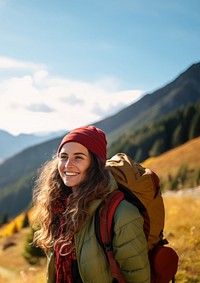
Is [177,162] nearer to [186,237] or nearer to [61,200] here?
[186,237]

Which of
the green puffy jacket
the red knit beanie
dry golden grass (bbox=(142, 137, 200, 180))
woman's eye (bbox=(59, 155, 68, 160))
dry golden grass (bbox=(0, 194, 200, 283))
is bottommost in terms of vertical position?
dry golden grass (bbox=(142, 137, 200, 180))

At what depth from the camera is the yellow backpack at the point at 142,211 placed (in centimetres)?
293

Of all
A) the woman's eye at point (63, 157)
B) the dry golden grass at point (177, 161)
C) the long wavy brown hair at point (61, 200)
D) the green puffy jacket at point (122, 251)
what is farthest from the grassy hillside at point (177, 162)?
the green puffy jacket at point (122, 251)

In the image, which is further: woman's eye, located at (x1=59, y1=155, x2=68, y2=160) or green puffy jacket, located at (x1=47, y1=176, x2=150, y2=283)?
woman's eye, located at (x1=59, y1=155, x2=68, y2=160)

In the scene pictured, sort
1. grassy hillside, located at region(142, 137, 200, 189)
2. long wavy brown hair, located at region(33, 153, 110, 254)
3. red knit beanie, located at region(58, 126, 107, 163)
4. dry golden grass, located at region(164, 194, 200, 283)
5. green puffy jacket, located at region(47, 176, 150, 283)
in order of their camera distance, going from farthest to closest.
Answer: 1. grassy hillside, located at region(142, 137, 200, 189)
2. dry golden grass, located at region(164, 194, 200, 283)
3. red knit beanie, located at region(58, 126, 107, 163)
4. long wavy brown hair, located at region(33, 153, 110, 254)
5. green puffy jacket, located at region(47, 176, 150, 283)

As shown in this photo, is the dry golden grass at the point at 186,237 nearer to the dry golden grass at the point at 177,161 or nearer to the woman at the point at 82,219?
the woman at the point at 82,219

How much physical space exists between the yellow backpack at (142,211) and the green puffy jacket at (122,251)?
0.19ft

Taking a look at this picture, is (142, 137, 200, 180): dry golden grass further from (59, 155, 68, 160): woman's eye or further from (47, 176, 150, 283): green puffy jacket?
(47, 176, 150, 283): green puffy jacket

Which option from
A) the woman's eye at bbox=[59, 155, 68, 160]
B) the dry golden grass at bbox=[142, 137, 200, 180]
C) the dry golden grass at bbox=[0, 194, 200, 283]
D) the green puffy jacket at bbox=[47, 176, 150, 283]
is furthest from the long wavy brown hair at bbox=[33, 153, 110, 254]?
the dry golden grass at bbox=[142, 137, 200, 180]

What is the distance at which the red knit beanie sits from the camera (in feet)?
10.6

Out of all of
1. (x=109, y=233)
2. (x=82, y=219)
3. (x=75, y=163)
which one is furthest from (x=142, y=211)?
(x=75, y=163)

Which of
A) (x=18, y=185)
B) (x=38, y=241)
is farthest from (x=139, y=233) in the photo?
(x=18, y=185)

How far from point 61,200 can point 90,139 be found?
74cm

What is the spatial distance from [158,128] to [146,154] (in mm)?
8726
